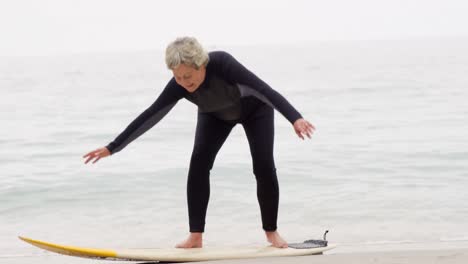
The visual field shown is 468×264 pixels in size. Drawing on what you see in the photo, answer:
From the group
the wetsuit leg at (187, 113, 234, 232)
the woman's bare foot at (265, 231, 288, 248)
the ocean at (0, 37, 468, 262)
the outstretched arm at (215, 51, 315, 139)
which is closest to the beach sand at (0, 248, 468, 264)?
the woman's bare foot at (265, 231, 288, 248)

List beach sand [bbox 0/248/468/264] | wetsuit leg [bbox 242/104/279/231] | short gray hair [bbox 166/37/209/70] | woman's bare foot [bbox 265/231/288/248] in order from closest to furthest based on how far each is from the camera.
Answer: beach sand [bbox 0/248/468/264] → short gray hair [bbox 166/37/209/70] → wetsuit leg [bbox 242/104/279/231] → woman's bare foot [bbox 265/231/288/248]

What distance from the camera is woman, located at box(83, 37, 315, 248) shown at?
480 cm

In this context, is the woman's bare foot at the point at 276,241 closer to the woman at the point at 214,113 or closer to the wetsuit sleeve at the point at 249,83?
the woman at the point at 214,113

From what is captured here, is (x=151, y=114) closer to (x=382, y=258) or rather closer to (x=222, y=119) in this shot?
(x=222, y=119)

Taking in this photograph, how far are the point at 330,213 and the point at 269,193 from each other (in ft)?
11.5

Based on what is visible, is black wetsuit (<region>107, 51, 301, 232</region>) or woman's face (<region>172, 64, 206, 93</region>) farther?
black wetsuit (<region>107, 51, 301, 232</region>)

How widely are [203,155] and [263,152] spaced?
374 mm

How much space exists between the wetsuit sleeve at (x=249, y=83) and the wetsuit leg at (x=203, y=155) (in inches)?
12.3

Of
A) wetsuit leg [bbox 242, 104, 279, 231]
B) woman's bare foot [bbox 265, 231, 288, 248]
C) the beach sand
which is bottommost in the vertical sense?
the beach sand

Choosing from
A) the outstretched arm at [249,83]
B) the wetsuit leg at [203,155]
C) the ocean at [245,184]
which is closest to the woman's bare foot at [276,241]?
the wetsuit leg at [203,155]

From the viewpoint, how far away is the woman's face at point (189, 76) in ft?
15.6

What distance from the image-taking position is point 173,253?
5.07 m

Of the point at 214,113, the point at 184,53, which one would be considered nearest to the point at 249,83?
the point at 214,113

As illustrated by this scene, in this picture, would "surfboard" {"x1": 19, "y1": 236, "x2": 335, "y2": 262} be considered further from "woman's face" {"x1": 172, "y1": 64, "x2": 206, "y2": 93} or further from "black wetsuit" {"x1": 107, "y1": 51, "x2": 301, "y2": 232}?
"woman's face" {"x1": 172, "y1": 64, "x2": 206, "y2": 93}
